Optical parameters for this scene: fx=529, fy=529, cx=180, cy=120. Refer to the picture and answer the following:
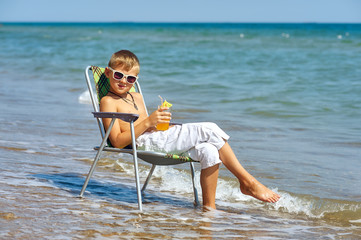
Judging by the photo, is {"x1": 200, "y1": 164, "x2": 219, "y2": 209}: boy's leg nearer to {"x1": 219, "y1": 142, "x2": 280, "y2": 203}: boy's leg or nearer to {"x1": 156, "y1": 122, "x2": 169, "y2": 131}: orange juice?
{"x1": 219, "y1": 142, "x2": 280, "y2": 203}: boy's leg

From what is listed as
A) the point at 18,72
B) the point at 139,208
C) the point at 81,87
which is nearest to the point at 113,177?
the point at 139,208

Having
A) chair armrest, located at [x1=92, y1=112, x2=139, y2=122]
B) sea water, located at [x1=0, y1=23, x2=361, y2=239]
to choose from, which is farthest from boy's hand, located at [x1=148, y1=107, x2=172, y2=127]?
sea water, located at [x1=0, y1=23, x2=361, y2=239]

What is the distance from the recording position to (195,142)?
12.0ft

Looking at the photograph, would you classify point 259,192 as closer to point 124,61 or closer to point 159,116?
point 159,116

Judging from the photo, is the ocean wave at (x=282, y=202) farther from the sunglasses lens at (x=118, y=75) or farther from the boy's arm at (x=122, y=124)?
the sunglasses lens at (x=118, y=75)

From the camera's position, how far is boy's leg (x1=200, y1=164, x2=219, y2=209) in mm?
3688

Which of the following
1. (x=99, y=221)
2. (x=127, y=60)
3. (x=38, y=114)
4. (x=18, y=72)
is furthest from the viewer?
(x=18, y=72)

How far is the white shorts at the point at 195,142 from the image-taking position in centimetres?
362

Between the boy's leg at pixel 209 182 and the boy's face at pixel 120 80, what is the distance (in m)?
0.85

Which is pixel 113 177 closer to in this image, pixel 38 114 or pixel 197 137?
pixel 197 137

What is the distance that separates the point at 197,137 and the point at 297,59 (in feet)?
53.8

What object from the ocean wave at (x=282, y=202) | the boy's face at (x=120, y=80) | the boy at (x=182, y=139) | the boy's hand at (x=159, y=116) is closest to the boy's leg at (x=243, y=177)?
the boy at (x=182, y=139)

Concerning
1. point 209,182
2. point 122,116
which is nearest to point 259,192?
point 209,182

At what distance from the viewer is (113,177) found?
4789 mm
